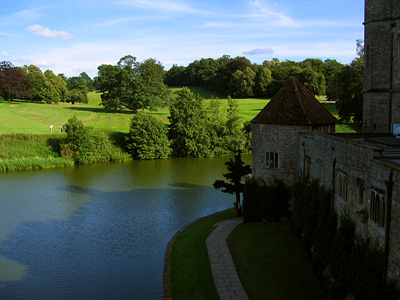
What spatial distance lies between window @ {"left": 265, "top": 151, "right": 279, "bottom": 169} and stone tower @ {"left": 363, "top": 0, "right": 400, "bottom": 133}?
16.6 feet

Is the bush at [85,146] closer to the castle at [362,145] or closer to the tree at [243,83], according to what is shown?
the castle at [362,145]

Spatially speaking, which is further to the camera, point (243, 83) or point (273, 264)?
point (243, 83)

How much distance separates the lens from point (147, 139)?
52781 mm

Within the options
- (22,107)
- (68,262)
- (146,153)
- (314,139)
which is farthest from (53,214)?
(22,107)

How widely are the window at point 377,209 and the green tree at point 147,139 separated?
4236 cm

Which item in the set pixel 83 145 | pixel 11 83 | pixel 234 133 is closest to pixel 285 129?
pixel 83 145

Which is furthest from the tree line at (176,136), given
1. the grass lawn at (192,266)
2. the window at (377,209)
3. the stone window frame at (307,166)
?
the window at (377,209)

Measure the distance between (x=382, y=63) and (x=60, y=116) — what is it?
60.0 metres

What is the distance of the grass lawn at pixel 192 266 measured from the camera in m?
15.6

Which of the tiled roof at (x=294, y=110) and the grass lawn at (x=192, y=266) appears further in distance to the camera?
the tiled roof at (x=294, y=110)

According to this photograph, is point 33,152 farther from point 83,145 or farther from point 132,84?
point 132,84

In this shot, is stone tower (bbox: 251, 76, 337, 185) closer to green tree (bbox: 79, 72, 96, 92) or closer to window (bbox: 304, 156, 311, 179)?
window (bbox: 304, 156, 311, 179)

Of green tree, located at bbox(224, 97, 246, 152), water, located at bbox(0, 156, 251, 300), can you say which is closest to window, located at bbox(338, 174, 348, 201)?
water, located at bbox(0, 156, 251, 300)

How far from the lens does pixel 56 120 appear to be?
65688mm
